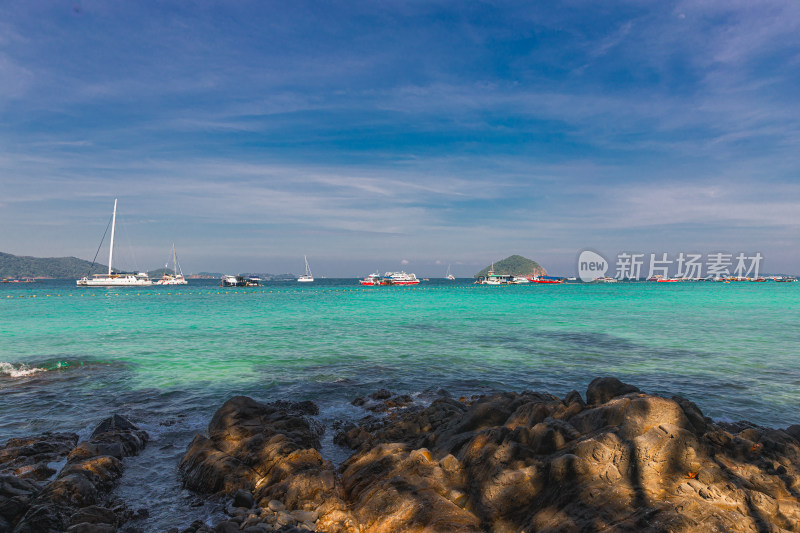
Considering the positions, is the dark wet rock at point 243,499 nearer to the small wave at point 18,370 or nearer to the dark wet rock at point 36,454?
the dark wet rock at point 36,454

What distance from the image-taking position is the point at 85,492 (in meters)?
7.09

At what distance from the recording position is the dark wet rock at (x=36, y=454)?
27.3 feet

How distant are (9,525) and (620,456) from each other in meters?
8.90

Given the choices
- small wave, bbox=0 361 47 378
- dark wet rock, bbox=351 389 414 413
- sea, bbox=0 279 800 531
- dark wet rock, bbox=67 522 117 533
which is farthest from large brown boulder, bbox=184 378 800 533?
small wave, bbox=0 361 47 378

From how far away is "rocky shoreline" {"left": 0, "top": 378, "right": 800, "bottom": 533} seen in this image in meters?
5.42

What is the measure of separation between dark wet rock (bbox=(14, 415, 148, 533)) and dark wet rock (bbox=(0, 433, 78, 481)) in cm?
56

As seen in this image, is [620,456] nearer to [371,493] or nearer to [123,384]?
[371,493]

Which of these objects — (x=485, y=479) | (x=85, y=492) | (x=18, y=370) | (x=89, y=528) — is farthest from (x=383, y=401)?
(x=18, y=370)

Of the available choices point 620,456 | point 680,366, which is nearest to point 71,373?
point 620,456

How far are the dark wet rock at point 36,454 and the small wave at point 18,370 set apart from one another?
9.22 metres

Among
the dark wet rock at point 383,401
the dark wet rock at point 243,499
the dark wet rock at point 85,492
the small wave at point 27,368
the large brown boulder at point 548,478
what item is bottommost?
the small wave at point 27,368

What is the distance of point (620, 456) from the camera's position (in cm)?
593

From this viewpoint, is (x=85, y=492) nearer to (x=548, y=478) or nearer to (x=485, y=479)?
(x=485, y=479)

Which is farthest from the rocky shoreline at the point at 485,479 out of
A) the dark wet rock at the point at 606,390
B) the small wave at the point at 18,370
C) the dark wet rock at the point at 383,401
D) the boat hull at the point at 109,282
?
the boat hull at the point at 109,282
